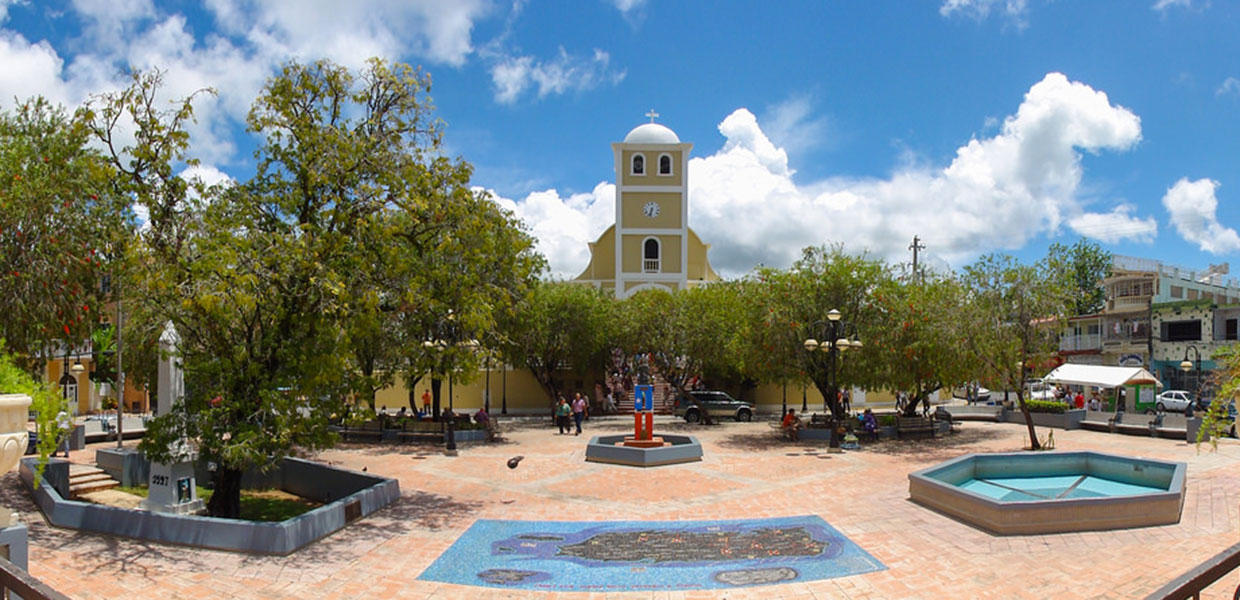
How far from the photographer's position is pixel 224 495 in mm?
12062

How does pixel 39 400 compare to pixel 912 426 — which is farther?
pixel 912 426

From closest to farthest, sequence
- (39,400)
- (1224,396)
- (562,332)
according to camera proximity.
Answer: (1224,396) < (39,400) < (562,332)

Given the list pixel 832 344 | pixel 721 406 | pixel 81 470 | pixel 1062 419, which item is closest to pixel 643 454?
pixel 832 344

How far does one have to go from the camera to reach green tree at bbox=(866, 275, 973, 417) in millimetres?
20656

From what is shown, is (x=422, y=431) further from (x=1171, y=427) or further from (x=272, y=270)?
(x=1171, y=427)

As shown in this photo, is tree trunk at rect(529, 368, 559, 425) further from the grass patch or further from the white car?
the white car

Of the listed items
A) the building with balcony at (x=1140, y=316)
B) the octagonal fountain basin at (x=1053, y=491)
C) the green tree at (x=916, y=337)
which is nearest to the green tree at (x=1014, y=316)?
the green tree at (x=916, y=337)

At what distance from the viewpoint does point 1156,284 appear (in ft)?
159

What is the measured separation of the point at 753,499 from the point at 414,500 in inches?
234

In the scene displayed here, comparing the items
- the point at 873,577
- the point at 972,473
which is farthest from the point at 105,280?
the point at 972,473

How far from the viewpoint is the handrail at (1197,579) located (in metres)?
4.27

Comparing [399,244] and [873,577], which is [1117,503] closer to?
[873,577]

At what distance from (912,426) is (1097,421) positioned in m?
7.38

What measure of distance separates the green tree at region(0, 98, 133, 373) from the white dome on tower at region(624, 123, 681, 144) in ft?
101
